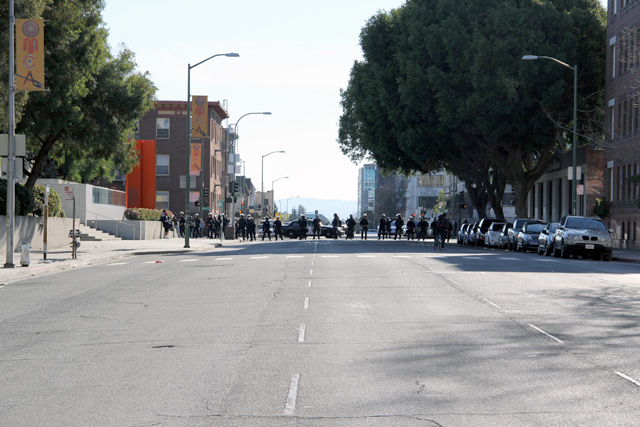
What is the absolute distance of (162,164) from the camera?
3612 inches

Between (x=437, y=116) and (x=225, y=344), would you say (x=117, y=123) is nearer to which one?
(x=437, y=116)

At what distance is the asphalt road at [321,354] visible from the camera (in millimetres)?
7496

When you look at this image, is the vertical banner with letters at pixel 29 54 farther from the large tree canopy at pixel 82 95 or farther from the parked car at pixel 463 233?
the parked car at pixel 463 233

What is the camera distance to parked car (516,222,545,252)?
42594mm

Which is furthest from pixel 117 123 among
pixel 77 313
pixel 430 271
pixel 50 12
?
pixel 77 313

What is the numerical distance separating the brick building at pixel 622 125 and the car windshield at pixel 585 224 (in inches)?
432

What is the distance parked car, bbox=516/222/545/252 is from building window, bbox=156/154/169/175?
54.1 m

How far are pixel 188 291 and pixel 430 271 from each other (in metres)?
8.05

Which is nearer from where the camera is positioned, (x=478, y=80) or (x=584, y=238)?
(x=584, y=238)

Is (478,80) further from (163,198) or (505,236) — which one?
(163,198)

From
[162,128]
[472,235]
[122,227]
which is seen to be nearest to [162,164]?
[162,128]

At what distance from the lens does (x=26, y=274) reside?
24.2 metres

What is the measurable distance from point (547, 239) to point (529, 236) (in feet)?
14.6

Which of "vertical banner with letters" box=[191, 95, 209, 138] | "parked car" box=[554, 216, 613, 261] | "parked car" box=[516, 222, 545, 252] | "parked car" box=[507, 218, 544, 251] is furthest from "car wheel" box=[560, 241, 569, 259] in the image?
"vertical banner with letters" box=[191, 95, 209, 138]
